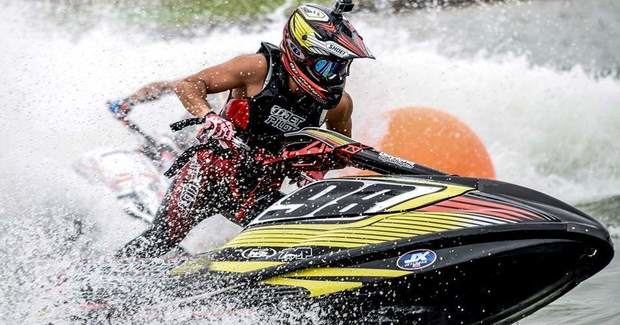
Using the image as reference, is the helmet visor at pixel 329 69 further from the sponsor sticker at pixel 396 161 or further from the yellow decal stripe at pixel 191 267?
the yellow decal stripe at pixel 191 267

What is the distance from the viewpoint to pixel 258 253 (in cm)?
485

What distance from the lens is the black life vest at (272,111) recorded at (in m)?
5.66

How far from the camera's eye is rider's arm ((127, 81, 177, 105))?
19.6ft

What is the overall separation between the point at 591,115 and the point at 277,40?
12.5 ft

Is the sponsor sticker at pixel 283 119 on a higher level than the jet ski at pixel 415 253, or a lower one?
higher

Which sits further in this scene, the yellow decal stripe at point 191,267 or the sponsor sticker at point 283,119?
the sponsor sticker at point 283,119

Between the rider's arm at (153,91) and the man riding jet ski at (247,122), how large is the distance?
128 millimetres

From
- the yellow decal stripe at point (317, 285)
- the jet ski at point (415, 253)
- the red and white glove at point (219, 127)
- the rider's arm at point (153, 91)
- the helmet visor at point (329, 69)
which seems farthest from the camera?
the rider's arm at point (153, 91)

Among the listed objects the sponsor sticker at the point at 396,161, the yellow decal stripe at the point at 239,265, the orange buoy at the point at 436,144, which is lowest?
the yellow decal stripe at the point at 239,265

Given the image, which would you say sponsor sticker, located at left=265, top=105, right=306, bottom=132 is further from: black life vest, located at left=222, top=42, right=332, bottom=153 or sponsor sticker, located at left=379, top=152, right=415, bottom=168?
sponsor sticker, located at left=379, top=152, right=415, bottom=168

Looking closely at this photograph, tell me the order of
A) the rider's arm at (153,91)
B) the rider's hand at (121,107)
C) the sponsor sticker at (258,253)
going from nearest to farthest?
the sponsor sticker at (258,253) → the rider's arm at (153,91) → the rider's hand at (121,107)

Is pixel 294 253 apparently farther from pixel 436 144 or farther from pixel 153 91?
pixel 436 144

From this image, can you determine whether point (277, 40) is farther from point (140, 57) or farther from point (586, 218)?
point (586, 218)

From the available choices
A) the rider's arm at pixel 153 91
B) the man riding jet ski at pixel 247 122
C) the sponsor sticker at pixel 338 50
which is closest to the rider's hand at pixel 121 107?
the rider's arm at pixel 153 91
